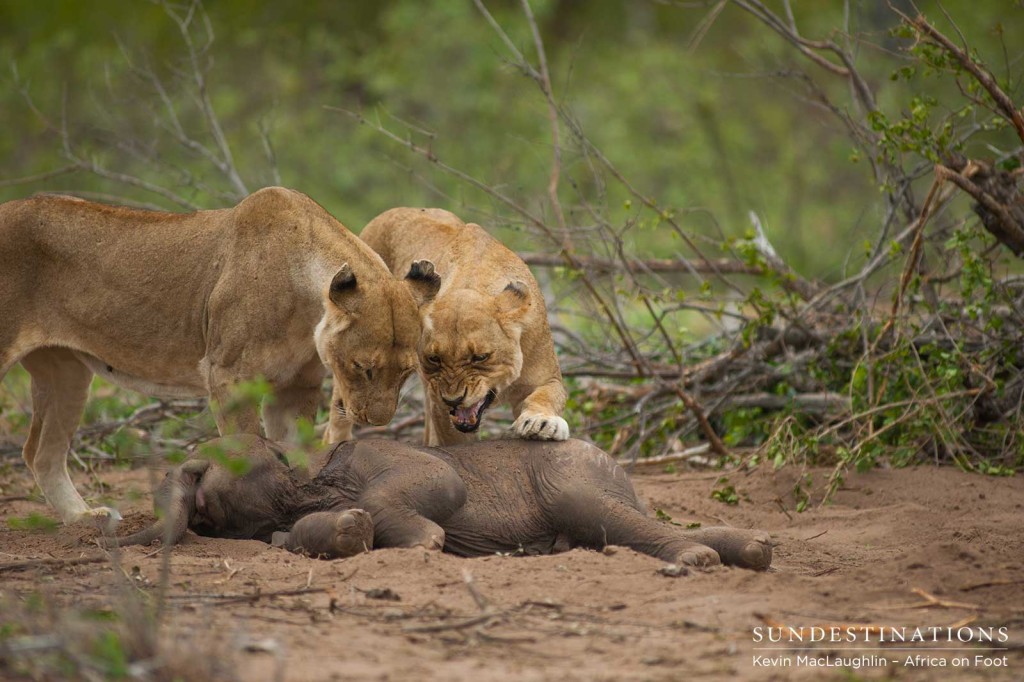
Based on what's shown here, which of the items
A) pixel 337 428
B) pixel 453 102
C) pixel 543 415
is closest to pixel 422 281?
pixel 543 415

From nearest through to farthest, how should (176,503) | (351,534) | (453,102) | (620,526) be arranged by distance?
(351,534), (176,503), (620,526), (453,102)

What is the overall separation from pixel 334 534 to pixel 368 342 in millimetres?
1080

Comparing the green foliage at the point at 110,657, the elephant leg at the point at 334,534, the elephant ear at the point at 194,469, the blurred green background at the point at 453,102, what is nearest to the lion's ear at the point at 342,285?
the elephant ear at the point at 194,469

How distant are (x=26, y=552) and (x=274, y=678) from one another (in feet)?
9.34

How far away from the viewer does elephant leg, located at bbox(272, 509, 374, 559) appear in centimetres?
516

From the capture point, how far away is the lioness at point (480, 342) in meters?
5.99

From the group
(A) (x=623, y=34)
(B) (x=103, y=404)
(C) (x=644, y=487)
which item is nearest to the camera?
(C) (x=644, y=487)

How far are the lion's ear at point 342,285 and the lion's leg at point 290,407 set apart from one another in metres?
1.02

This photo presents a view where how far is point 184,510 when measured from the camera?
549 centimetres

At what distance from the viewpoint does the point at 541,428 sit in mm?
5984

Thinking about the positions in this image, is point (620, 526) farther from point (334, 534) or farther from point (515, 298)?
point (515, 298)

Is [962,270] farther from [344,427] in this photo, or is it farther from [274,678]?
[274,678]

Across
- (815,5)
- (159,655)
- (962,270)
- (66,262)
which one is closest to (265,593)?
(159,655)

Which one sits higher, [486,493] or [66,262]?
[66,262]
